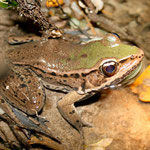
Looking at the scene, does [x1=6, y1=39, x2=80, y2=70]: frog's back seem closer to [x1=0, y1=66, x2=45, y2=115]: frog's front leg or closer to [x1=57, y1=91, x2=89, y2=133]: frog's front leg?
[x1=0, y1=66, x2=45, y2=115]: frog's front leg

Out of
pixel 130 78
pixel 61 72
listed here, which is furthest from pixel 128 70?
pixel 61 72

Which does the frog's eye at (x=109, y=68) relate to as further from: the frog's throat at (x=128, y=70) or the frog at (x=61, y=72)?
the frog's throat at (x=128, y=70)

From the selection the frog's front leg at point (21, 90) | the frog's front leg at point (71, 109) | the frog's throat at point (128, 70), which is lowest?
the frog's front leg at point (71, 109)

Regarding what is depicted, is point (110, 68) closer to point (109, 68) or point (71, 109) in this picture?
point (109, 68)

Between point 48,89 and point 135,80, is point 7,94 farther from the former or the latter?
point 135,80

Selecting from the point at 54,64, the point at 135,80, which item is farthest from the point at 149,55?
the point at 54,64

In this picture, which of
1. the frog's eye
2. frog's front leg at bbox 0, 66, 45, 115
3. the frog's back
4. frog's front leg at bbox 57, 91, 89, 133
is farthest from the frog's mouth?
frog's front leg at bbox 0, 66, 45, 115

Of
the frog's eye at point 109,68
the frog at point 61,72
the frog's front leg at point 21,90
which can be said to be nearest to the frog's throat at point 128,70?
the frog at point 61,72
